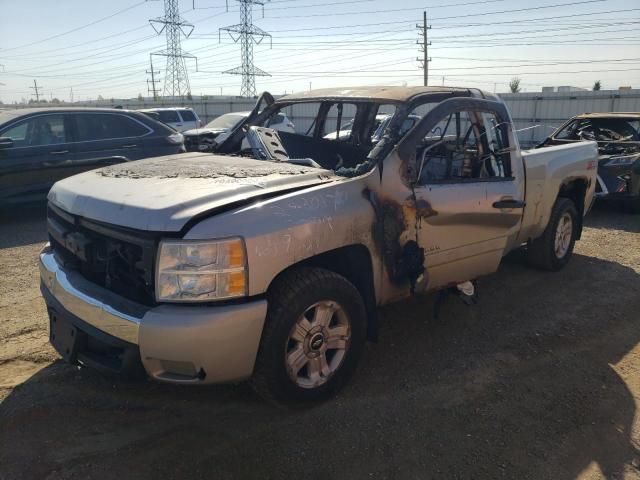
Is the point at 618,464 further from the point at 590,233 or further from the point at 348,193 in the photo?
the point at 590,233

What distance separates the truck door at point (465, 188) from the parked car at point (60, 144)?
581cm

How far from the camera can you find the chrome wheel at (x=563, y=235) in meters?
5.63

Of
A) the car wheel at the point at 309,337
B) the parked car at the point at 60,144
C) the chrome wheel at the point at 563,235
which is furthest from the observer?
the parked car at the point at 60,144

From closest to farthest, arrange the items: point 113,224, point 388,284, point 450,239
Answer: point 113,224, point 388,284, point 450,239

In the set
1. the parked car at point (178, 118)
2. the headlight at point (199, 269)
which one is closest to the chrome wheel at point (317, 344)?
the headlight at point (199, 269)

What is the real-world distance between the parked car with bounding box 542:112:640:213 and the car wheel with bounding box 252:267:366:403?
6821 mm

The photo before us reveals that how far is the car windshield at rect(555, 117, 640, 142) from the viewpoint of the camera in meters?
9.13

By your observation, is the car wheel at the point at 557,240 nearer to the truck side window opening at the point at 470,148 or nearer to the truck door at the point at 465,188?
the truck door at the point at 465,188

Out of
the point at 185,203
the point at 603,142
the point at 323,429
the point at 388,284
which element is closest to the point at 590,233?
the point at 603,142

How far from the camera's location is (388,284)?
11.2 feet

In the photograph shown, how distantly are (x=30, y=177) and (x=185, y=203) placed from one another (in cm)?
604

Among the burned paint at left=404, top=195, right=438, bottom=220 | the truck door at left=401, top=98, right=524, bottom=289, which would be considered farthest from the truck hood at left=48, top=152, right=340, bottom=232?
the truck door at left=401, top=98, right=524, bottom=289

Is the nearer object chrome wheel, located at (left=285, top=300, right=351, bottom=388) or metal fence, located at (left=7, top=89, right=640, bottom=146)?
chrome wheel, located at (left=285, top=300, right=351, bottom=388)

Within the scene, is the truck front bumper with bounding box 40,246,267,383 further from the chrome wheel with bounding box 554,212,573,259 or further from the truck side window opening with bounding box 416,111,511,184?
→ the chrome wheel with bounding box 554,212,573,259
